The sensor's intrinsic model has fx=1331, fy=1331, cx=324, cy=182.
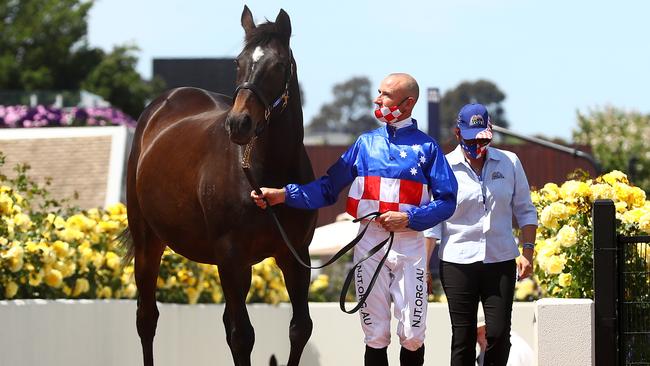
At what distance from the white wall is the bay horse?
55.1 inches

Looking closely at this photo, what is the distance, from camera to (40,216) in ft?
38.0

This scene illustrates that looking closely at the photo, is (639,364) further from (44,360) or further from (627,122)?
(627,122)

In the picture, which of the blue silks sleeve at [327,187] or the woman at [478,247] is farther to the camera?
the woman at [478,247]

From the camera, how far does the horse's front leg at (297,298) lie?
766 cm

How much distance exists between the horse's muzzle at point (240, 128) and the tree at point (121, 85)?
5911cm

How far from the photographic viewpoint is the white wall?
352 inches

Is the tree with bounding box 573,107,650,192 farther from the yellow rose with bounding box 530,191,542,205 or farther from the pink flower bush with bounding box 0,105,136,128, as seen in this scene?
the yellow rose with bounding box 530,191,542,205

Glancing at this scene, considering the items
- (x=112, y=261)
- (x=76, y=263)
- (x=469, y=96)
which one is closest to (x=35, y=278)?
(x=76, y=263)

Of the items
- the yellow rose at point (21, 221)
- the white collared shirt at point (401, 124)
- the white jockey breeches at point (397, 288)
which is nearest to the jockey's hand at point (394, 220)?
the white jockey breeches at point (397, 288)

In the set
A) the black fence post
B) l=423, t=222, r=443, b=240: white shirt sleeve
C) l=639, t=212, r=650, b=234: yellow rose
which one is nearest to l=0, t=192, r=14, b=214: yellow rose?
l=423, t=222, r=443, b=240: white shirt sleeve

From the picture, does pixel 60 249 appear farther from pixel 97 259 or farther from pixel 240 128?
pixel 240 128

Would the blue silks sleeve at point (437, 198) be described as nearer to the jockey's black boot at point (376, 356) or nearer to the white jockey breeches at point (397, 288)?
the white jockey breeches at point (397, 288)

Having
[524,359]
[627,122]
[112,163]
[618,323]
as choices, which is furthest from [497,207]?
[627,122]

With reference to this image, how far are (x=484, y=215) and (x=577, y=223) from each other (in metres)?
1.76
